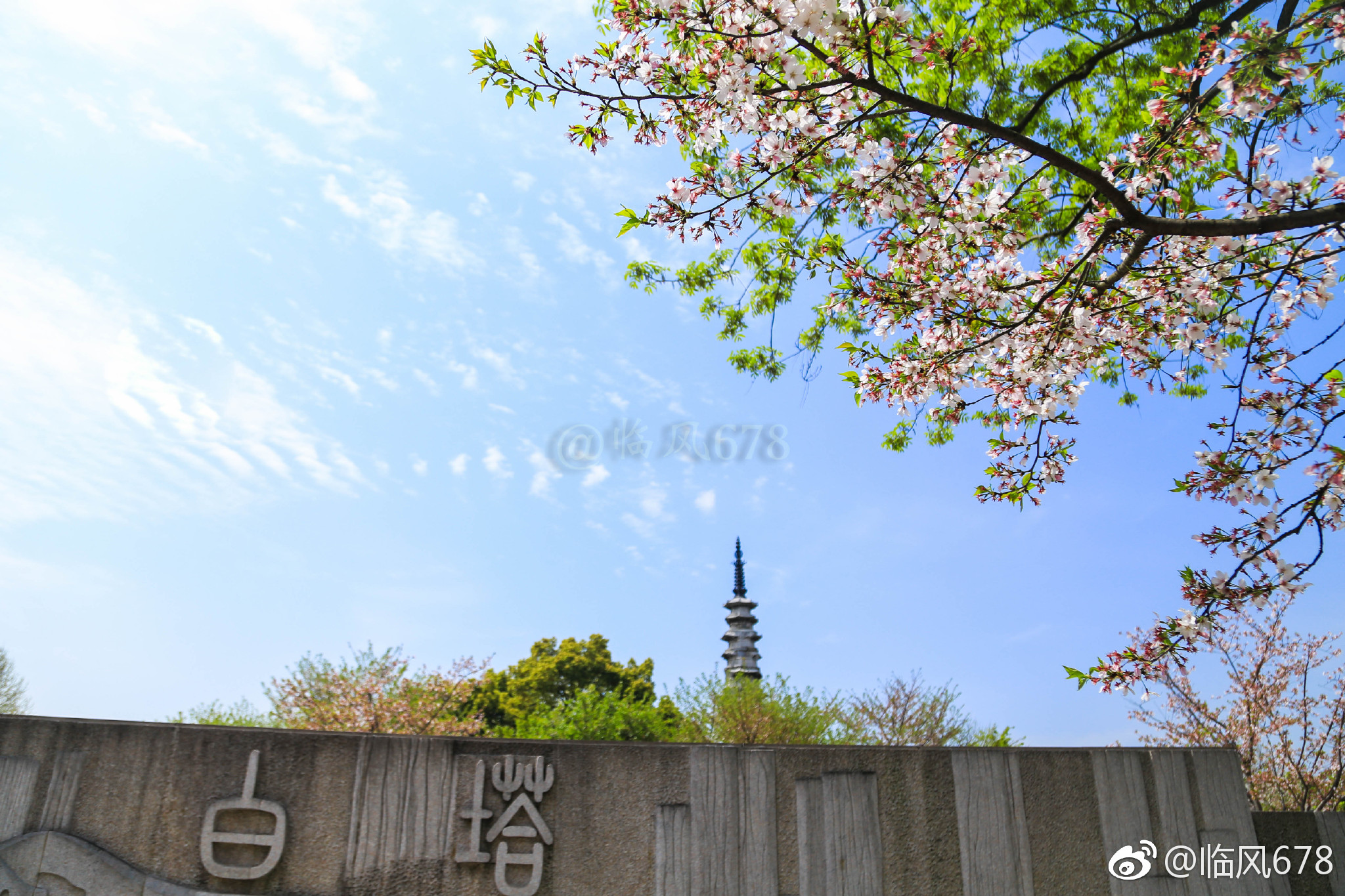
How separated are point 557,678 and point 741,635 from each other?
24.1 feet

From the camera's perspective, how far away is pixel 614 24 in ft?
14.3

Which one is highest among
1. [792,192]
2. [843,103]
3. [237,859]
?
[843,103]

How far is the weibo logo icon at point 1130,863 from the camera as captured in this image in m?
3.57

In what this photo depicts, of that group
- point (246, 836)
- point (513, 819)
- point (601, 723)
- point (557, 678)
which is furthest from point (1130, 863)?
point (557, 678)

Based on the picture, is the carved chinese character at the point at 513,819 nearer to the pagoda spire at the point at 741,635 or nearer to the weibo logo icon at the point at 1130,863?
the weibo logo icon at the point at 1130,863

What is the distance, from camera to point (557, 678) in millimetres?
26000

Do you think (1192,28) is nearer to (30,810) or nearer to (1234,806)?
(1234,806)

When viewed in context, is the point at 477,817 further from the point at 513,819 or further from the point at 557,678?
the point at 557,678

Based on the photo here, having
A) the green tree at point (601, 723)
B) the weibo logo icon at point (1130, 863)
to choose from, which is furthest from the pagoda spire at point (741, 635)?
the weibo logo icon at point (1130, 863)

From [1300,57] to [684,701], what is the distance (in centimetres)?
1260

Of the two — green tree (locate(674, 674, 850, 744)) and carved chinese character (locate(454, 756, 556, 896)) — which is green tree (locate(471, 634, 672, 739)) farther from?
carved chinese character (locate(454, 756, 556, 896))

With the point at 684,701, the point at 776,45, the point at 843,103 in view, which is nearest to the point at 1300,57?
the point at 843,103

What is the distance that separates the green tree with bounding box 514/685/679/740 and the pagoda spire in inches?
291

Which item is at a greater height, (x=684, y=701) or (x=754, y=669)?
(x=754, y=669)
